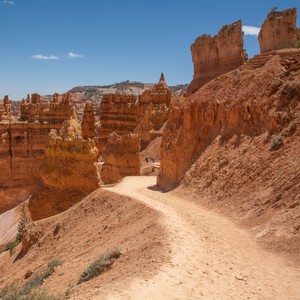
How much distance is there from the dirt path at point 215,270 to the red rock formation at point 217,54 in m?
23.4

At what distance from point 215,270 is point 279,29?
2391cm

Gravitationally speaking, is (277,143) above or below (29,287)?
above

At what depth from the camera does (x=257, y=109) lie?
17.3m

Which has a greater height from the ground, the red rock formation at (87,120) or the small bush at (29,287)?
the red rock formation at (87,120)

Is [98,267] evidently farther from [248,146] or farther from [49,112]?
[49,112]

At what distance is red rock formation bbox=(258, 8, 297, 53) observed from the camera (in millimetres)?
28203

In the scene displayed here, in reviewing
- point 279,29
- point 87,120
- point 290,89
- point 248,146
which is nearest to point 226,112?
point 248,146

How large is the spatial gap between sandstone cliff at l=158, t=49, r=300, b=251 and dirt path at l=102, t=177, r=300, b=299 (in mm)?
843

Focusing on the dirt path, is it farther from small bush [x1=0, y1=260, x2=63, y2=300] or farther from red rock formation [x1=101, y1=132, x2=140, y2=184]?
red rock formation [x1=101, y1=132, x2=140, y2=184]

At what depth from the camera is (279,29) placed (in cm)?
2852

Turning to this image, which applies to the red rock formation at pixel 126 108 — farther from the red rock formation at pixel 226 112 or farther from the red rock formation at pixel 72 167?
the red rock formation at pixel 72 167

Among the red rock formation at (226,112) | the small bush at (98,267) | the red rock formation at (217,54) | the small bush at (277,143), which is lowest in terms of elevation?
the small bush at (98,267)

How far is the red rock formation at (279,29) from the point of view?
92.5 ft

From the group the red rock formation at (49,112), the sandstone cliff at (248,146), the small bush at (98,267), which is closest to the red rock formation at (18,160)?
the red rock formation at (49,112)
